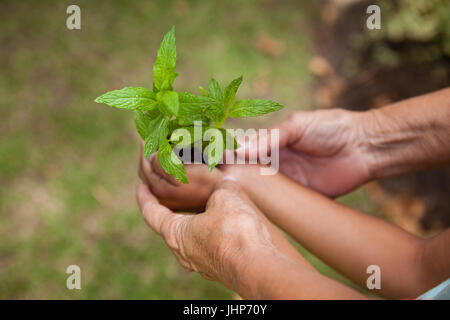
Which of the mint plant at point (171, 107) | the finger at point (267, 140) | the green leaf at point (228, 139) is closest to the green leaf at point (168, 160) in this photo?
the mint plant at point (171, 107)

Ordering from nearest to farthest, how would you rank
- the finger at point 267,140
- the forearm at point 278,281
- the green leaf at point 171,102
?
the forearm at point 278,281, the green leaf at point 171,102, the finger at point 267,140

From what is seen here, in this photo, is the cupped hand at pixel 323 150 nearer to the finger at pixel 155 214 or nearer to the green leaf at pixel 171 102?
the finger at pixel 155 214

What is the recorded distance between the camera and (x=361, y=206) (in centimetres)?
296

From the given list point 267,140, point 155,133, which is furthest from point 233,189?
point 155,133

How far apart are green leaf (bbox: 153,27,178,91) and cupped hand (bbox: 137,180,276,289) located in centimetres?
50

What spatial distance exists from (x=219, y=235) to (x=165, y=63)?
617 millimetres

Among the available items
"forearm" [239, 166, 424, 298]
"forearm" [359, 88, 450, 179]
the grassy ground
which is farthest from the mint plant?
the grassy ground

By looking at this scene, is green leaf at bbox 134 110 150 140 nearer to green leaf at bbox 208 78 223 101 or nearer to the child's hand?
green leaf at bbox 208 78 223 101

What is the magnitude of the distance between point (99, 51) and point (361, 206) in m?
2.41

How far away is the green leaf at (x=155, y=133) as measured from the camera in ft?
4.39

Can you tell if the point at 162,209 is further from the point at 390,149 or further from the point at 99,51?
the point at 99,51

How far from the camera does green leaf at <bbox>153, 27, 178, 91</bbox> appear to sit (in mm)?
1268

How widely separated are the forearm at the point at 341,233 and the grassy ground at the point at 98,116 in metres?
0.95
